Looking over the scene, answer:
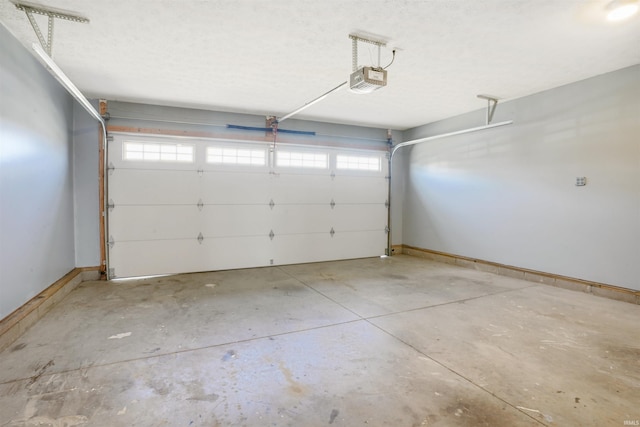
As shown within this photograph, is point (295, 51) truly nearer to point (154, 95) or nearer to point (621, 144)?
point (154, 95)

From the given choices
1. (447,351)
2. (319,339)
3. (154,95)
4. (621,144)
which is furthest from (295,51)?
(621,144)

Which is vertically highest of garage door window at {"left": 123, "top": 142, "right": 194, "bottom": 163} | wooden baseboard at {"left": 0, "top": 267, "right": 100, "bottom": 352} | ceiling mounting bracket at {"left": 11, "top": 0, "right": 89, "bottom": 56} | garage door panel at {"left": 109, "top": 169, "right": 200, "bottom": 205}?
ceiling mounting bracket at {"left": 11, "top": 0, "right": 89, "bottom": 56}

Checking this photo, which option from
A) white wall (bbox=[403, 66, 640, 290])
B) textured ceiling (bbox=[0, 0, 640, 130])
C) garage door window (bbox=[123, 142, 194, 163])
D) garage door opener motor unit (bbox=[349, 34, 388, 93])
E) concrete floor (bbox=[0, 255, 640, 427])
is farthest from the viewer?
garage door window (bbox=[123, 142, 194, 163])

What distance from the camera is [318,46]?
314 centimetres

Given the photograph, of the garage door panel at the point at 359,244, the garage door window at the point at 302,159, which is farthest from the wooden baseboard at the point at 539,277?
the garage door window at the point at 302,159

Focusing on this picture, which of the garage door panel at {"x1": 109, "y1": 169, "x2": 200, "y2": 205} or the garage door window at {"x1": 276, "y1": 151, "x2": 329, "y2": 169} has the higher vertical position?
the garage door window at {"x1": 276, "y1": 151, "x2": 329, "y2": 169}

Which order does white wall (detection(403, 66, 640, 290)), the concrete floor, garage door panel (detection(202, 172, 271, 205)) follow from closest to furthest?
the concrete floor, white wall (detection(403, 66, 640, 290)), garage door panel (detection(202, 172, 271, 205))

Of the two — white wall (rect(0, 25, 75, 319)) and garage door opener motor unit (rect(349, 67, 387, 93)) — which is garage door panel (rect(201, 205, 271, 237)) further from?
garage door opener motor unit (rect(349, 67, 387, 93))

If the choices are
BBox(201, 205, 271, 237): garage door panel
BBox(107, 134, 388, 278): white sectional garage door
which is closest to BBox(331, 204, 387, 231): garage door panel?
BBox(107, 134, 388, 278): white sectional garage door

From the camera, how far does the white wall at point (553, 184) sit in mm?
3766

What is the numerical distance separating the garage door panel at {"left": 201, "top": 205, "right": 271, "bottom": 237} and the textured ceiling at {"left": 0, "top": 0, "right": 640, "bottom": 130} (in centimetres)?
174

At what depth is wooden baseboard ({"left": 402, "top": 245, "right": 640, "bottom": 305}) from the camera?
3.80 metres

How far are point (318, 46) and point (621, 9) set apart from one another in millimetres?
2433

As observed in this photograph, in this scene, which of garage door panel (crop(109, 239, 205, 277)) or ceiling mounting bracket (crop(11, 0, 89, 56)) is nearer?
ceiling mounting bracket (crop(11, 0, 89, 56))
